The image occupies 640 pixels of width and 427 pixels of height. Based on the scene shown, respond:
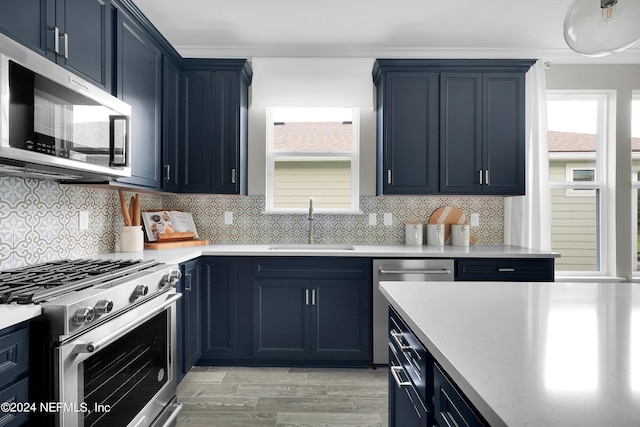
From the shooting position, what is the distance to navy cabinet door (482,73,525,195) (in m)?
3.15

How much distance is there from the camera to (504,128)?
3.15 m

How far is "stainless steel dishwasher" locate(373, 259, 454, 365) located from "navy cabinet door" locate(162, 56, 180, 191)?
1697mm

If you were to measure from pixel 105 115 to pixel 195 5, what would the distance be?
1.31m

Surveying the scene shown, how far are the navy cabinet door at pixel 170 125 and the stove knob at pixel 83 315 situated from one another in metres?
1.60

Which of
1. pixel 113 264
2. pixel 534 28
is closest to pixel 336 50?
pixel 534 28

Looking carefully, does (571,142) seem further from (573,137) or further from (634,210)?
(634,210)

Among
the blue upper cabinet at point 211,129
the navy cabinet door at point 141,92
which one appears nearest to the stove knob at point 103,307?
the navy cabinet door at point 141,92

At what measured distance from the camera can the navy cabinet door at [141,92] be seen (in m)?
2.23

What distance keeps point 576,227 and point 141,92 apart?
3.83m

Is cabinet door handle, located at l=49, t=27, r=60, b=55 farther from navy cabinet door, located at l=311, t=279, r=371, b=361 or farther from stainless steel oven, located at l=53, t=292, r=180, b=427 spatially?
navy cabinet door, located at l=311, t=279, r=371, b=361

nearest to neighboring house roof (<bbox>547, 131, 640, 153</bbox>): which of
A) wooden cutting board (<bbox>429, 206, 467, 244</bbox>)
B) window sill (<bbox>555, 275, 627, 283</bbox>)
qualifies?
wooden cutting board (<bbox>429, 206, 467, 244</bbox>)

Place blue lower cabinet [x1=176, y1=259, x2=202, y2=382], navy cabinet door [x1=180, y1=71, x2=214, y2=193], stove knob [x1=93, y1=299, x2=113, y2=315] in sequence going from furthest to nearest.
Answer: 1. navy cabinet door [x1=180, y1=71, x2=214, y2=193]
2. blue lower cabinet [x1=176, y1=259, x2=202, y2=382]
3. stove knob [x1=93, y1=299, x2=113, y2=315]

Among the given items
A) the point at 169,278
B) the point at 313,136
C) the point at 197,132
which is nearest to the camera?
the point at 169,278

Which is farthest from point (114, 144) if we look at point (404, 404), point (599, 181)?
point (599, 181)
